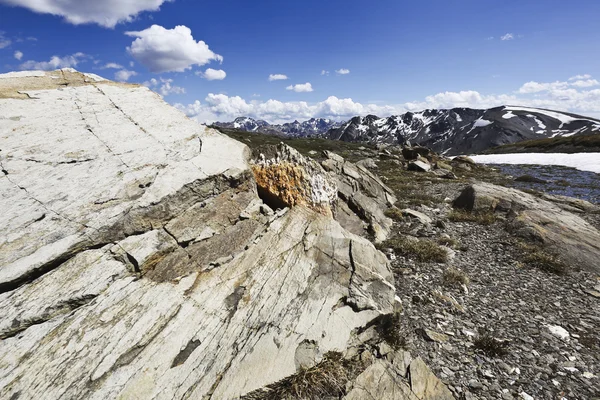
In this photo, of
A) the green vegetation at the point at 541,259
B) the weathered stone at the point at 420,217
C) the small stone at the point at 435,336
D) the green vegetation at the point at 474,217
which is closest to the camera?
the small stone at the point at 435,336

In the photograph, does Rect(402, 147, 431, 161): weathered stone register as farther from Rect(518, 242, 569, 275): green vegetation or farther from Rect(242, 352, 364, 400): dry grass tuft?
Rect(242, 352, 364, 400): dry grass tuft

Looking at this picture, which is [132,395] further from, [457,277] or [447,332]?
[457,277]

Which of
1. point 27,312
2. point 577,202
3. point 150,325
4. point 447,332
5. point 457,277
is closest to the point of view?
point 27,312

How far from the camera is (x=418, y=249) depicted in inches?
661

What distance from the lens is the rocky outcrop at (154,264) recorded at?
7.70 metres

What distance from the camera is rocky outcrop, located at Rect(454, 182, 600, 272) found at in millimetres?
15830

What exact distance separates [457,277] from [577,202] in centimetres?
2500

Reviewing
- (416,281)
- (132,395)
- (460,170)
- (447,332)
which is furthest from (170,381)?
(460,170)

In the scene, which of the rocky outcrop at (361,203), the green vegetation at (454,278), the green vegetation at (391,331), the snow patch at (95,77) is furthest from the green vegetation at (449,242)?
the snow patch at (95,77)

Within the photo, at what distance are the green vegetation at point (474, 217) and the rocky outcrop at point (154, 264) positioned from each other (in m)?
13.9

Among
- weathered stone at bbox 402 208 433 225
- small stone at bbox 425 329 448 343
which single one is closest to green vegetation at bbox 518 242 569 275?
weathered stone at bbox 402 208 433 225

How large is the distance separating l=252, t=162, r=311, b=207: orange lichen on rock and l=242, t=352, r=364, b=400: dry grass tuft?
7.68 m

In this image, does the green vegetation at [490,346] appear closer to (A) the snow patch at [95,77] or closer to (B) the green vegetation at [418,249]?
(B) the green vegetation at [418,249]

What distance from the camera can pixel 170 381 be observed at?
24.7 feet
